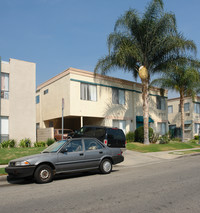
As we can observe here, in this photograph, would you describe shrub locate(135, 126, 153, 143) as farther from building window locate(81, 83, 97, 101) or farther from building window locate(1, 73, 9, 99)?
building window locate(1, 73, 9, 99)

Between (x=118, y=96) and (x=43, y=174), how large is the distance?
17.2 m

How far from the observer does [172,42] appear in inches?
826

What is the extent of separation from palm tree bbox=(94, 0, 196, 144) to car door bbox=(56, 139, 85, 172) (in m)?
12.1

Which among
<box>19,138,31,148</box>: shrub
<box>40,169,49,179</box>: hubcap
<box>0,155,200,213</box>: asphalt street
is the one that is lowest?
<box>0,155,200,213</box>: asphalt street

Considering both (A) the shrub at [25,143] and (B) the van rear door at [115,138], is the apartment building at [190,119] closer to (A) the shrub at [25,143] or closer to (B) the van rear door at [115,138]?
(B) the van rear door at [115,138]

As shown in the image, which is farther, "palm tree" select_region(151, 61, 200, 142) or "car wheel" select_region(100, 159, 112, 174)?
"palm tree" select_region(151, 61, 200, 142)

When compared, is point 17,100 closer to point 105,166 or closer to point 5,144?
point 5,144

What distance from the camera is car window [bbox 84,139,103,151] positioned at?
10130 mm

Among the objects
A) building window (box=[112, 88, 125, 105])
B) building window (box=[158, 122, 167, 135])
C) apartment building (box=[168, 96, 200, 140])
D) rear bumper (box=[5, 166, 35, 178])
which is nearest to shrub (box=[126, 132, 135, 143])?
building window (box=[112, 88, 125, 105])

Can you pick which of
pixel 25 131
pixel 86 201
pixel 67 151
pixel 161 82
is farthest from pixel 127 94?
pixel 86 201

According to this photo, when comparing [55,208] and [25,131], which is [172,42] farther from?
[55,208]

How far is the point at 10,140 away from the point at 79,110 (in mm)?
6355

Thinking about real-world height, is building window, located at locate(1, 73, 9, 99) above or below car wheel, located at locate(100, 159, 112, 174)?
above

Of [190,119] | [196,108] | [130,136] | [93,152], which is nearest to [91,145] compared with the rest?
[93,152]
